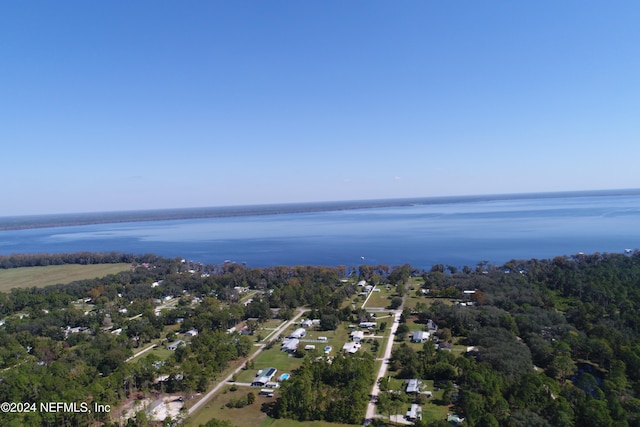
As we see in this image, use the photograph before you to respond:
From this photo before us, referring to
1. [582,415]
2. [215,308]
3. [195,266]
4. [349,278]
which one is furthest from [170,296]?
[582,415]

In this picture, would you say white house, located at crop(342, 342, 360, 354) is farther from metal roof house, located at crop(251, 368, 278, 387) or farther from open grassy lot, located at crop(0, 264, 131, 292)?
open grassy lot, located at crop(0, 264, 131, 292)

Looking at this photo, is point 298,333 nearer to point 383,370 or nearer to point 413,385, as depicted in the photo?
point 383,370

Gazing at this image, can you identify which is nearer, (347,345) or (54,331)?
(347,345)

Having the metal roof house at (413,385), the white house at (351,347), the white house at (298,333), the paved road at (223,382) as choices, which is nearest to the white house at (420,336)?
the white house at (351,347)

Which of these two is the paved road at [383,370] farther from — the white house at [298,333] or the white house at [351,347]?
the white house at [298,333]

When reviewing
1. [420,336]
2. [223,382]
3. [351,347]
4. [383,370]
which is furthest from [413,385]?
[223,382]

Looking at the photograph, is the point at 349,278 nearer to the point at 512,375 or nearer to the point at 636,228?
the point at 512,375

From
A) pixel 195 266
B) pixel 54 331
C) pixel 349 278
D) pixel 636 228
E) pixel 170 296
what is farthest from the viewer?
pixel 636 228

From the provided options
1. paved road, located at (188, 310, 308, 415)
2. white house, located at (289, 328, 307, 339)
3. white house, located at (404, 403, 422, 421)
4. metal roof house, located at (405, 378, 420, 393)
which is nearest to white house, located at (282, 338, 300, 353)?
white house, located at (289, 328, 307, 339)

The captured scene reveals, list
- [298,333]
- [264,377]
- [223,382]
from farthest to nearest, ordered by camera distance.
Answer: [298,333]
[223,382]
[264,377]
